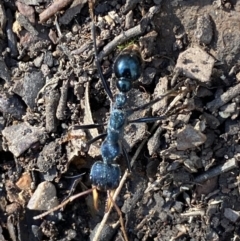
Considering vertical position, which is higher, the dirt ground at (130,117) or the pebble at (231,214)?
the dirt ground at (130,117)

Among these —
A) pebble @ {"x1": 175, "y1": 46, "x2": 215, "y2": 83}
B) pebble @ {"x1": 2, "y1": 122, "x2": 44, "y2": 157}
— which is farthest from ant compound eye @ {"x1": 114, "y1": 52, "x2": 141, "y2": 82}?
pebble @ {"x1": 2, "y1": 122, "x2": 44, "y2": 157}

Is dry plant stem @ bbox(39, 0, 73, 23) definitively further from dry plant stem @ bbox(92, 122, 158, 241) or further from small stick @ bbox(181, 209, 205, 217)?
small stick @ bbox(181, 209, 205, 217)

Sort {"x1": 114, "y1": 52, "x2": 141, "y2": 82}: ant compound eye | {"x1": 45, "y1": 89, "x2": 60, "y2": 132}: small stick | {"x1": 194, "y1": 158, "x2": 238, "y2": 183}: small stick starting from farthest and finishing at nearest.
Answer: {"x1": 45, "y1": 89, "x2": 60, "y2": 132}: small stick
{"x1": 194, "y1": 158, "x2": 238, "y2": 183}: small stick
{"x1": 114, "y1": 52, "x2": 141, "y2": 82}: ant compound eye

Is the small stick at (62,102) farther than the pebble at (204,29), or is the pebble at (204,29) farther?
the small stick at (62,102)

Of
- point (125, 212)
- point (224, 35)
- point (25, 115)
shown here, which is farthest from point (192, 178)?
point (25, 115)

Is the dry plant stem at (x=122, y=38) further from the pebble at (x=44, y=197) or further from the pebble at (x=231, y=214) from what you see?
the pebble at (x=231, y=214)

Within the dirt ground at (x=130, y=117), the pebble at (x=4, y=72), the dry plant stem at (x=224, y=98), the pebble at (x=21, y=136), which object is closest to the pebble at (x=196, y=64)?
the dirt ground at (x=130, y=117)
